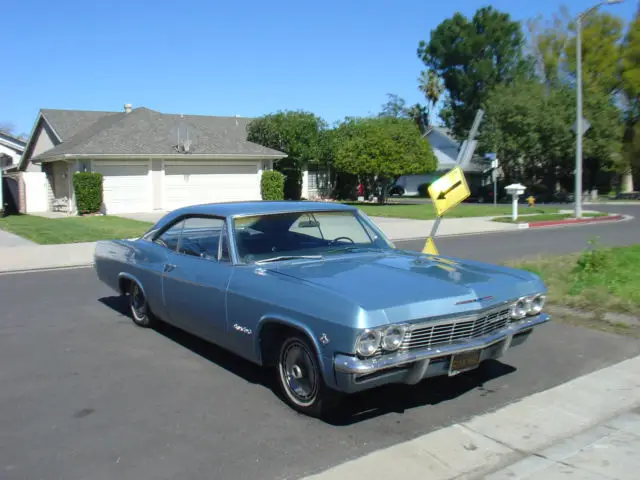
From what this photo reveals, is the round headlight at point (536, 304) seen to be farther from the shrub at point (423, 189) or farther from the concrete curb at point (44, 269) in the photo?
the shrub at point (423, 189)

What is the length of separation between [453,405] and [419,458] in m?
0.96

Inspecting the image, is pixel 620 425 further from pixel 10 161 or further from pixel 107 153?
pixel 10 161

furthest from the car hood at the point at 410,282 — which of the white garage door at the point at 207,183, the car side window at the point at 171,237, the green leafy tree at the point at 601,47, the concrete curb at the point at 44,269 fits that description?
the green leafy tree at the point at 601,47

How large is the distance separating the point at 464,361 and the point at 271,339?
4.72ft

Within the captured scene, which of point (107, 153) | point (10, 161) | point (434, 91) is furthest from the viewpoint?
point (434, 91)

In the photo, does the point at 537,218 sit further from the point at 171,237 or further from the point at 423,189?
the point at 423,189

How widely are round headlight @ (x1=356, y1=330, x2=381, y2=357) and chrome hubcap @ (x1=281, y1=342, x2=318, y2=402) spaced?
0.54 metres

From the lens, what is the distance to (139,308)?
7.02 meters

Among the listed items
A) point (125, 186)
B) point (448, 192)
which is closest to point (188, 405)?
point (448, 192)

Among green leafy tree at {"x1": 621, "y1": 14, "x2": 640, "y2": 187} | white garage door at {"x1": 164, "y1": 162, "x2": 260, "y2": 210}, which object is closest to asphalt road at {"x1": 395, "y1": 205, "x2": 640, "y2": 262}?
white garage door at {"x1": 164, "y1": 162, "x2": 260, "y2": 210}

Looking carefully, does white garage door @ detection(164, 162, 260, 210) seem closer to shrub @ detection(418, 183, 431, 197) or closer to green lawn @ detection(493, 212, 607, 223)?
green lawn @ detection(493, 212, 607, 223)

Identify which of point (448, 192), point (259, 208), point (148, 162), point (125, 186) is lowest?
point (259, 208)

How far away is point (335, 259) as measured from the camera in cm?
524

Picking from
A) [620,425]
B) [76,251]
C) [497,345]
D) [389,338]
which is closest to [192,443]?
[389,338]
